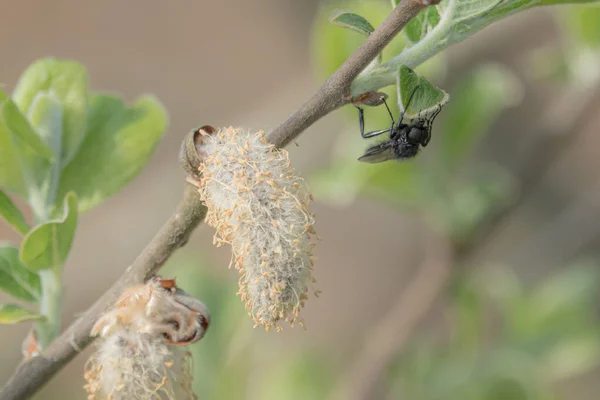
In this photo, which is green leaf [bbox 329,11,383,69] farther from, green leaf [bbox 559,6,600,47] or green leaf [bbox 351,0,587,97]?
green leaf [bbox 559,6,600,47]

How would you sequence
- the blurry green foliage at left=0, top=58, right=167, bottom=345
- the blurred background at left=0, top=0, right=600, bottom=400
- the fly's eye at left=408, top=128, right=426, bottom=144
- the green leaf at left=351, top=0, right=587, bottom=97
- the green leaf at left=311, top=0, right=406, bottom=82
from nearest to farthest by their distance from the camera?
1. the green leaf at left=351, top=0, right=587, bottom=97
2. the blurry green foliage at left=0, top=58, right=167, bottom=345
3. the fly's eye at left=408, top=128, right=426, bottom=144
4. the green leaf at left=311, top=0, right=406, bottom=82
5. the blurred background at left=0, top=0, right=600, bottom=400

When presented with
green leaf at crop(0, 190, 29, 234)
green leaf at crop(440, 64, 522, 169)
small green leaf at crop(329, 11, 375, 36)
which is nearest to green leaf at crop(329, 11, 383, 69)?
small green leaf at crop(329, 11, 375, 36)

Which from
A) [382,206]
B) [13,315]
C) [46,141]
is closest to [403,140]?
[46,141]

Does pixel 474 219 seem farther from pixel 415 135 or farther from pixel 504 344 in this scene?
pixel 415 135

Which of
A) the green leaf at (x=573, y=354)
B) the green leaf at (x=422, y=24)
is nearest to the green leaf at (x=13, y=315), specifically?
the green leaf at (x=422, y=24)

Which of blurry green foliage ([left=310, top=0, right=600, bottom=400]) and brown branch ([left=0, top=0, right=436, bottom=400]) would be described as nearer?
brown branch ([left=0, top=0, right=436, bottom=400])

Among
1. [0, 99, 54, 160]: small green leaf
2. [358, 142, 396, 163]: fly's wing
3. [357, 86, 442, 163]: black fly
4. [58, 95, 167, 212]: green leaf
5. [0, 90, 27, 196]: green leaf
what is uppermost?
[357, 86, 442, 163]: black fly
